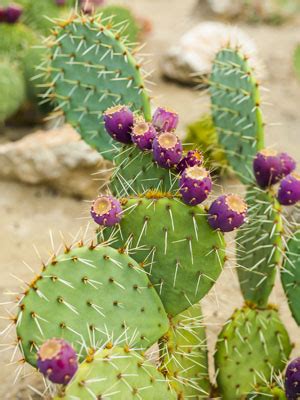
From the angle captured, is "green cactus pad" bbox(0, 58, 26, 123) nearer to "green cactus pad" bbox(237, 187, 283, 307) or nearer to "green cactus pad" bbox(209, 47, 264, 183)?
"green cactus pad" bbox(209, 47, 264, 183)

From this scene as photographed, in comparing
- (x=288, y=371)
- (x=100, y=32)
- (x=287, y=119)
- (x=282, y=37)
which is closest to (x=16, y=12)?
(x=287, y=119)

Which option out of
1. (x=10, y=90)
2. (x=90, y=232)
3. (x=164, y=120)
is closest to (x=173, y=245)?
(x=164, y=120)

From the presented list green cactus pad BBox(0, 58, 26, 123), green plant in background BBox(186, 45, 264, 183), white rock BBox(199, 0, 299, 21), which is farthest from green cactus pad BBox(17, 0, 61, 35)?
→ green plant in background BBox(186, 45, 264, 183)

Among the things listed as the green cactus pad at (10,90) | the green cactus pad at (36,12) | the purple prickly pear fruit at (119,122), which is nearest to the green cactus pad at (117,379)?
the purple prickly pear fruit at (119,122)

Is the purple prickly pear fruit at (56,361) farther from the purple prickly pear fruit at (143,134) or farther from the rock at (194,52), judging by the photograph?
the rock at (194,52)

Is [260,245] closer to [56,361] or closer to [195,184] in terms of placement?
[195,184]

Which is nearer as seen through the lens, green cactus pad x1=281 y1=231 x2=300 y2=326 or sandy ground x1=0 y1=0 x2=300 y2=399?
green cactus pad x1=281 y1=231 x2=300 y2=326
